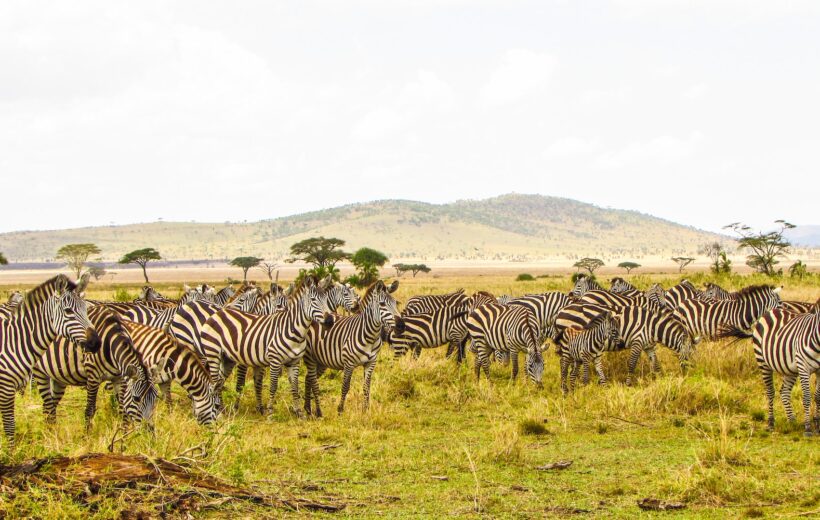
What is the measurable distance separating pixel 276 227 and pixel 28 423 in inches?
7131

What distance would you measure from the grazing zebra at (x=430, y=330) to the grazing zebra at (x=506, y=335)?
40.3 inches

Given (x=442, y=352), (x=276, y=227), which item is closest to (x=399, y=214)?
(x=276, y=227)

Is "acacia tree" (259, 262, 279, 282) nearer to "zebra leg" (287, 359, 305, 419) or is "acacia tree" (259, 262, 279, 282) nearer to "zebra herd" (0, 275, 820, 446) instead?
"zebra herd" (0, 275, 820, 446)

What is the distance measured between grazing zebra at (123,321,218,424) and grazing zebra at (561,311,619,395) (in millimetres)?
5891

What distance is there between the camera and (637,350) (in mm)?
13633

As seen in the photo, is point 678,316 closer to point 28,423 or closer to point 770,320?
point 770,320

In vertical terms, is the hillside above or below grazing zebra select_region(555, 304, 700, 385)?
above

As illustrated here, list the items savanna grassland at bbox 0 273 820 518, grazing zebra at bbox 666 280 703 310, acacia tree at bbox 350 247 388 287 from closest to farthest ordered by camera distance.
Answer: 1. savanna grassland at bbox 0 273 820 518
2. grazing zebra at bbox 666 280 703 310
3. acacia tree at bbox 350 247 388 287

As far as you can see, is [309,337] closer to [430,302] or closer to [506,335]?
[506,335]

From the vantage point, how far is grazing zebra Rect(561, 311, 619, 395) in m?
13.2

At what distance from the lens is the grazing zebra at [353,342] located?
11.7 m

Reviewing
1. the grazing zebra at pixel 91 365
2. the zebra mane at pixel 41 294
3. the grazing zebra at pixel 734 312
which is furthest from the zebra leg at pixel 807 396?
the zebra mane at pixel 41 294

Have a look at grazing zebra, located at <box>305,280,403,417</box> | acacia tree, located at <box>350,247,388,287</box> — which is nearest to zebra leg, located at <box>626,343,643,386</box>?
grazing zebra, located at <box>305,280,403,417</box>

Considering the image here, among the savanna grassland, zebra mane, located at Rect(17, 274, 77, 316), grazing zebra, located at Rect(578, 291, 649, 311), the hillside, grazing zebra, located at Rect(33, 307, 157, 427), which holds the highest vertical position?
the hillside
